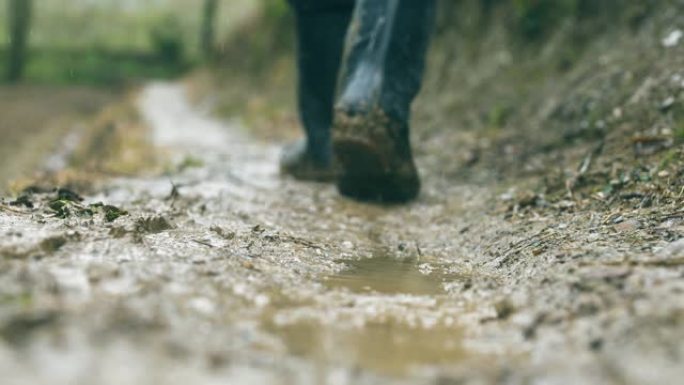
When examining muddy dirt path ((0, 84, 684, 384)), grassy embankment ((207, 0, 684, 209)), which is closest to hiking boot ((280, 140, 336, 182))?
grassy embankment ((207, 0, 684, 209))

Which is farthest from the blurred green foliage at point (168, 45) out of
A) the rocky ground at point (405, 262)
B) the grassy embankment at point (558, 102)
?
the rocky ground at point (405, 262)

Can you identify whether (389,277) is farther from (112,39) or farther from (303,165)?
(112,39)

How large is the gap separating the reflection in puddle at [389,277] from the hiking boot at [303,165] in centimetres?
132

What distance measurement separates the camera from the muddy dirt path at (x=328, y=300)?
0.96 meters

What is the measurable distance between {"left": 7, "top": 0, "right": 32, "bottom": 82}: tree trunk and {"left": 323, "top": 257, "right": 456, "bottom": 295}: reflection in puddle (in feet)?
60.2

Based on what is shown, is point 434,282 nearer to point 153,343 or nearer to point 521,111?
point 153,343

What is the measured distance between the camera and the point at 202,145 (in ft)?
17.2

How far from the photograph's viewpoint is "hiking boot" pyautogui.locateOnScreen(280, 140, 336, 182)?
3.15 metres

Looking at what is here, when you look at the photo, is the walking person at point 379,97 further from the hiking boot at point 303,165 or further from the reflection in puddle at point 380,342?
the reflection in puddle at point 380,342

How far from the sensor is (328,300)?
4.46 ft

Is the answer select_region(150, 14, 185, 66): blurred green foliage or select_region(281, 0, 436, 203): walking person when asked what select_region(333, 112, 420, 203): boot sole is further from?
select_region(150, 14, 185, 66): blurred green foliage

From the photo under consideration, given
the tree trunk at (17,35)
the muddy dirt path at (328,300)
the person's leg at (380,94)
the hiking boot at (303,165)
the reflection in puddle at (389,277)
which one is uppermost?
the tree trunk at (17,35)

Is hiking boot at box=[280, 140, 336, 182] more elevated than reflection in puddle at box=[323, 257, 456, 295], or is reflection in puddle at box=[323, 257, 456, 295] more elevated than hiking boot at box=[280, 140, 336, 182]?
hiking boot at box=[280, 140, 336, 182]

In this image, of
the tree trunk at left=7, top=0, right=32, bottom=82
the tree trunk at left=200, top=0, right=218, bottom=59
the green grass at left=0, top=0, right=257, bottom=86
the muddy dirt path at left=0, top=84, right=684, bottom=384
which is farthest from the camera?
the tree trunk at left=200, top=0, right=218, bottom=59
